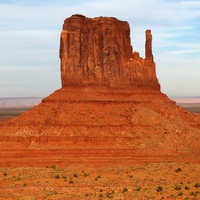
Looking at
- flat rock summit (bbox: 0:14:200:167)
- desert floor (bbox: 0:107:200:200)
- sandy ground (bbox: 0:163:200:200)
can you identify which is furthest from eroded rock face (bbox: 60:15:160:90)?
desert floor (bbox: 0:107:200:200)

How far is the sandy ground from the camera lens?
54678 millimetres

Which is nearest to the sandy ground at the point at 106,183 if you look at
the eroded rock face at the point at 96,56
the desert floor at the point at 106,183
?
the desert floor at the point at 106,183

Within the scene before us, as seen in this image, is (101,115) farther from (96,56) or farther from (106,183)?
(106,183)

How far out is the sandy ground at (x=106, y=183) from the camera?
54.7 metres

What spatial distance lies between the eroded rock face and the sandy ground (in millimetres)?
27381

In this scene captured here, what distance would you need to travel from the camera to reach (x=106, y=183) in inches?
2660

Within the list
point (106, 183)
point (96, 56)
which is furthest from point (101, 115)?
point (106, 183)

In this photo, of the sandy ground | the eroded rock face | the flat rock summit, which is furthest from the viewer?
the eroded rock face

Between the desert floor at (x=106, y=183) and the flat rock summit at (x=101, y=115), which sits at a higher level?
the flat rock summit at (x=101, y=115)

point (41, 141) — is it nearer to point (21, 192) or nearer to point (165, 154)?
point (165, 154)

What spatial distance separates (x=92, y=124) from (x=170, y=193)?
43556 millimetres

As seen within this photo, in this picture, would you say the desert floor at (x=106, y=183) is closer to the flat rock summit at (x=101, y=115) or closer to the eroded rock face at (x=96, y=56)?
the flat rock summit at (x=101, y=115)

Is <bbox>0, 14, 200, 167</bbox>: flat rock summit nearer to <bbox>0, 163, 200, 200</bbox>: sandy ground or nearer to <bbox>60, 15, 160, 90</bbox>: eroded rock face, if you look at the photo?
<bbox>60, 15, 160, 90</bbox>: eroded rock face

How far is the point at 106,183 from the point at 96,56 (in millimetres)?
39443
